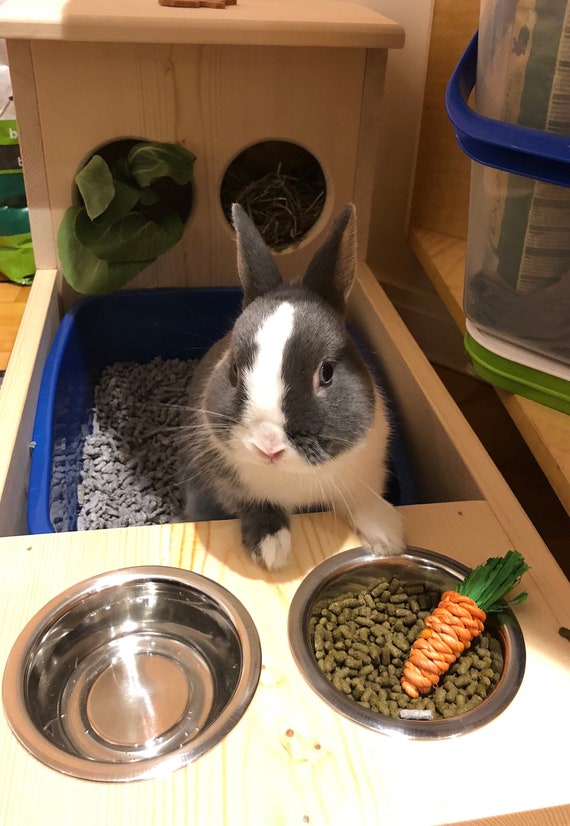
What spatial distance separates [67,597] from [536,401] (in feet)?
2.18

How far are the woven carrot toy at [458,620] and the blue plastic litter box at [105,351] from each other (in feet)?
1.25

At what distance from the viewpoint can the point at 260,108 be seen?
1.45 m

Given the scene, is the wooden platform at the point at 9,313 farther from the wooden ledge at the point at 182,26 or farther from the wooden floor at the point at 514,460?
the wooden floor at the point at 514,460

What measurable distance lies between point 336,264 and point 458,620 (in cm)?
46

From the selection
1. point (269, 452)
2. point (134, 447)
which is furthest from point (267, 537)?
point (134, 447)

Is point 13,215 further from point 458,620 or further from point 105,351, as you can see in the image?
point 458,620

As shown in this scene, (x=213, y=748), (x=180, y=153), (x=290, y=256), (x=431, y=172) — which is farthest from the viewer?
(x=431, y=172)

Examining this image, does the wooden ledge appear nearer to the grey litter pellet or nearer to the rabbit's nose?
the grey litter pellet

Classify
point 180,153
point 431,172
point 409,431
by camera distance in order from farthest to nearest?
point 431,172
point 180,153
point 409,431

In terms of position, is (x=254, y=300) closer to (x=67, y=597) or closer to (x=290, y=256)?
(x=67, y=597)

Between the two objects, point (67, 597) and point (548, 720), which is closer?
point (548, 720)

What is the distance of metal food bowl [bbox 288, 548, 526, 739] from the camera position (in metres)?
0.72

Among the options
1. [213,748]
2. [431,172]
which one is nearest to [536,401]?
[213,748]

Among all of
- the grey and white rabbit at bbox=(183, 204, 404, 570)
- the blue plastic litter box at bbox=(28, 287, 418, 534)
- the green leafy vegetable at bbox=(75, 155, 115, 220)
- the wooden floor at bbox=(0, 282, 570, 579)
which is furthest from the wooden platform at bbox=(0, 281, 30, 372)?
the grey and white rabbit at bbox=(183, 204, 404, 570)
